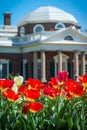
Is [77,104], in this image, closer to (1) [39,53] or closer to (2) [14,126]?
(2) [14,126]

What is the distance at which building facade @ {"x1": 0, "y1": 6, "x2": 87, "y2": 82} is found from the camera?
45531 millimetres

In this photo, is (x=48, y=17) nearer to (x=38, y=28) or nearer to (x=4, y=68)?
(x=38, y=28)

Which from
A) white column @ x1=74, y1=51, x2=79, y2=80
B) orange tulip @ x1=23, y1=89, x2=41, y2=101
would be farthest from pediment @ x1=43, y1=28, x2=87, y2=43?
orange tulip @ x1=23, y1=89, x2=41, y2=101

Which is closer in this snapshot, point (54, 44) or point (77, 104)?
point (77, 104)

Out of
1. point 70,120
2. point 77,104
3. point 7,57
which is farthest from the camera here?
point 7,57

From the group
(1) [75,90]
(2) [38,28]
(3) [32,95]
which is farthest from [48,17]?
(3) [32,95]

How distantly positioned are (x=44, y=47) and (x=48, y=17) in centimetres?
643

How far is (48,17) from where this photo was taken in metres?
50.7

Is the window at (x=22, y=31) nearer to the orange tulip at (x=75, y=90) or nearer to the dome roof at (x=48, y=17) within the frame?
the dome roof at (x=48, y=17)

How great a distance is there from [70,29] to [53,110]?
41851mm

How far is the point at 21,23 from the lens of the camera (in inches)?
2069

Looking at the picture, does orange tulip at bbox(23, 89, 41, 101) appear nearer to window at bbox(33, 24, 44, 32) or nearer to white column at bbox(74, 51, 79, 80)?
white column at bbox(74, 51, 79, 80)

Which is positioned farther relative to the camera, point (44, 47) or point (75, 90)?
point (44, 47)

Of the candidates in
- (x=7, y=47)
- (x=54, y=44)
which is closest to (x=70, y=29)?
(x=54, y=44)
